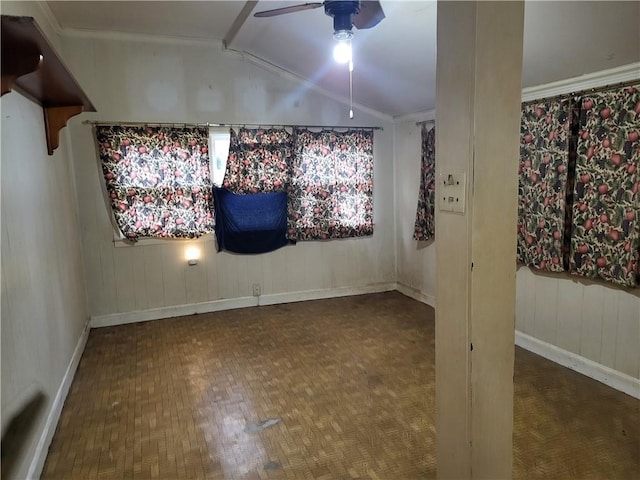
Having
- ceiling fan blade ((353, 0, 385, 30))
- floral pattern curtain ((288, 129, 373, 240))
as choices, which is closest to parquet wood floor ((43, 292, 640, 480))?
floral pattern curtain ((288, 129, 373, 240))

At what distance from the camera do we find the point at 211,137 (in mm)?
4559

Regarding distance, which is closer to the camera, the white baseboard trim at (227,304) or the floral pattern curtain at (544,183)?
the floral pattern curtain at (544,183)

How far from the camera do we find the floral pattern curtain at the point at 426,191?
4.43 m

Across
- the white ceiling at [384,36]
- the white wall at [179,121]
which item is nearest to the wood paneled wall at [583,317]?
the white ceiling at [384,36]

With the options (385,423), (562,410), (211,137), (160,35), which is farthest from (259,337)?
(160,35)

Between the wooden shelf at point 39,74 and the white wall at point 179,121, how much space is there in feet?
4.17

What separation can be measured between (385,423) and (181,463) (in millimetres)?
1133

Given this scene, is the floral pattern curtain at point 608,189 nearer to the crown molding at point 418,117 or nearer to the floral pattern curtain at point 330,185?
the crown molding at point 418,117

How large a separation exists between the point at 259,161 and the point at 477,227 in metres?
3.58

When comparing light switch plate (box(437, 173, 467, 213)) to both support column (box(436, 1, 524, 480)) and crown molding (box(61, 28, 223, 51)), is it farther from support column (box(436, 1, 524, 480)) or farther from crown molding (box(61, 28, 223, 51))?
crown molding (box(61, 28, 223, 51))

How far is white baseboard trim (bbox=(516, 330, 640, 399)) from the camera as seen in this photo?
2789 mm

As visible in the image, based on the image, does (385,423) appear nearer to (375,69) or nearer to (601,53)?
(601,53)

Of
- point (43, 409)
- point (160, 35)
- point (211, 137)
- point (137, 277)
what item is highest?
point (160, 35)

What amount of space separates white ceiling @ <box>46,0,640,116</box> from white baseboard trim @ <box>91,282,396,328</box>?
2130 millimetres
